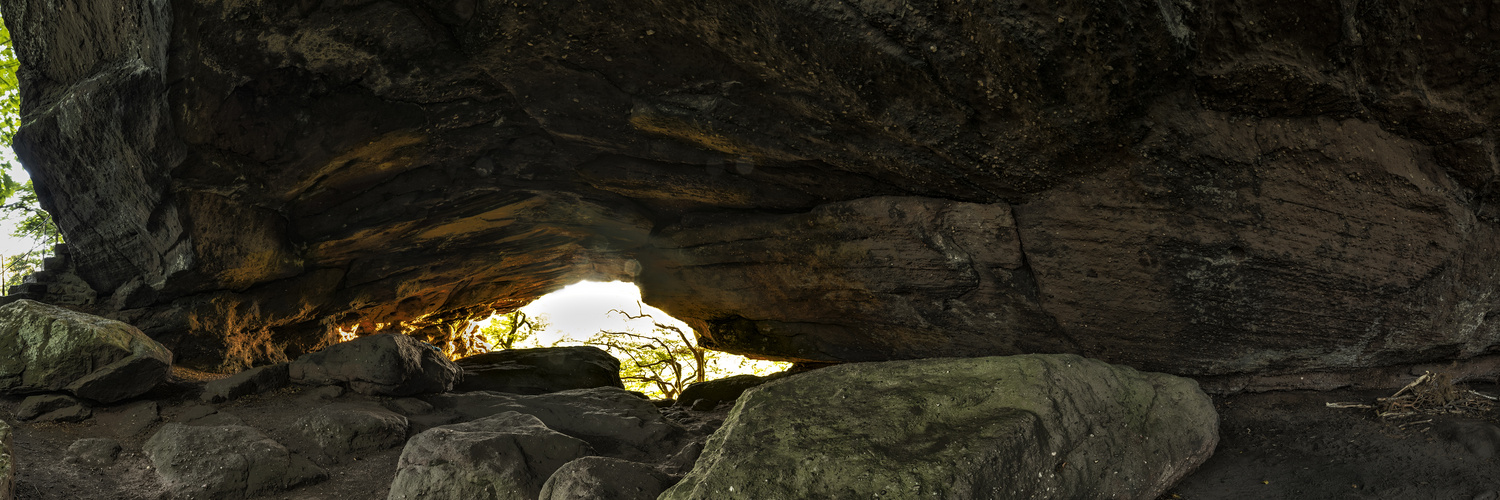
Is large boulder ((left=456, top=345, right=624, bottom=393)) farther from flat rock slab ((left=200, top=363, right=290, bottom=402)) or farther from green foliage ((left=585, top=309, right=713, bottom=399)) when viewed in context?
green foliage ((left=585, top=309, right=713, bottom=399))

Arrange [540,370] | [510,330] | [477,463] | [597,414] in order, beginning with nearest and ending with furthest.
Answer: [477,463] < [597,414] < [540,370] < [510,330]

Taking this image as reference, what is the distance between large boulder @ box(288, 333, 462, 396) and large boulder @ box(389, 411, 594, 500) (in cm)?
301

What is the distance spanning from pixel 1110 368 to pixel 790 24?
3388 millimetres

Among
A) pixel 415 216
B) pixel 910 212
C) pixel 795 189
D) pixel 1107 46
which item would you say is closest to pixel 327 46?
pixel 415 216

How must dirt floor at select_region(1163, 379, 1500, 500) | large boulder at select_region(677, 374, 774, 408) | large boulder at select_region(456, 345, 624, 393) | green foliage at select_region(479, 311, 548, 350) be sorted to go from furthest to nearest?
green foliage at select_region(479, 311, 548, 350) < large boulder at select_region(456, 345, 624, 393) < large boulder at select_region(677, 374, 774, 408) < dirt floor at select_region(1163, 379, 1500, 500)

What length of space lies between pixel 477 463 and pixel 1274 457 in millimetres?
5779

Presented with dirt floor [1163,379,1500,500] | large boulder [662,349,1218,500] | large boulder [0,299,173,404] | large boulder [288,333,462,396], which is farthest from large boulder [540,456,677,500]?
large boulder [0,299,173,404]

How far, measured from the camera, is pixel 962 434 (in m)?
4.25

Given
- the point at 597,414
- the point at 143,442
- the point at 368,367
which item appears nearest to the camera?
the point at 143,442

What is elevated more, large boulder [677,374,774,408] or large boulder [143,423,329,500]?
large boulder [143,423,329,500]

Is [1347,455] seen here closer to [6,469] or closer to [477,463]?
[477,463]

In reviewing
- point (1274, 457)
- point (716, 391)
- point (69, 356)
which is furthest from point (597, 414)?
point (1274, 457)

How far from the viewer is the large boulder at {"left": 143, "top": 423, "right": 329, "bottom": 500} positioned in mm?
5641

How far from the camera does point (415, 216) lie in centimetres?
869
